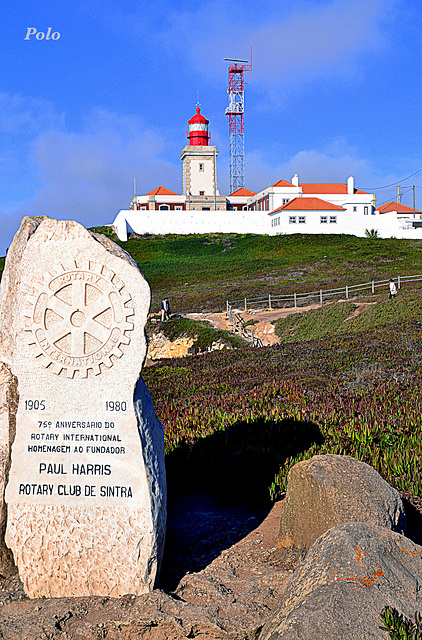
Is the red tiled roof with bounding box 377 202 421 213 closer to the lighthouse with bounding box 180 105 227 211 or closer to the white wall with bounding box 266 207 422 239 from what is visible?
the white wall with bounding box 266 207 422 239

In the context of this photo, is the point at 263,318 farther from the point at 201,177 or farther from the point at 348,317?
the point at 201,177

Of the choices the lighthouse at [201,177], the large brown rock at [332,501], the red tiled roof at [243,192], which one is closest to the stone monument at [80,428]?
the large brown rock at [332,501]

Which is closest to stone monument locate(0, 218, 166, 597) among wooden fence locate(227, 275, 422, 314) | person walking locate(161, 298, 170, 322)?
person walking locate(161, 298, 170, 322)

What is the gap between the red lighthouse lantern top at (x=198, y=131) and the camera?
90125 mm

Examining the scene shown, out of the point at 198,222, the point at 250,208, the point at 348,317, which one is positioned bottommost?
the point at 348,317

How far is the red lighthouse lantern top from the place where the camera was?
9012 cm

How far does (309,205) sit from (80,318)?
7538cm

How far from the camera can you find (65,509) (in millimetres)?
4578

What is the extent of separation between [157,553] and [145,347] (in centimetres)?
163

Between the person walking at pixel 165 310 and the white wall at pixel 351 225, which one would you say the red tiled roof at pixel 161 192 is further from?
the person walking at pixel 165 310

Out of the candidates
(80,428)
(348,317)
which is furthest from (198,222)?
(80,428)

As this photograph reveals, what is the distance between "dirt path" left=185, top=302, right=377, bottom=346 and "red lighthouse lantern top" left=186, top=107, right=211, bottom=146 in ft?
204

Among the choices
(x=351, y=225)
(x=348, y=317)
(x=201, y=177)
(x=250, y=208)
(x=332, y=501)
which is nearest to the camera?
(x=332, y=501)

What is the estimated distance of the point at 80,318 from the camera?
4582 millimetres
